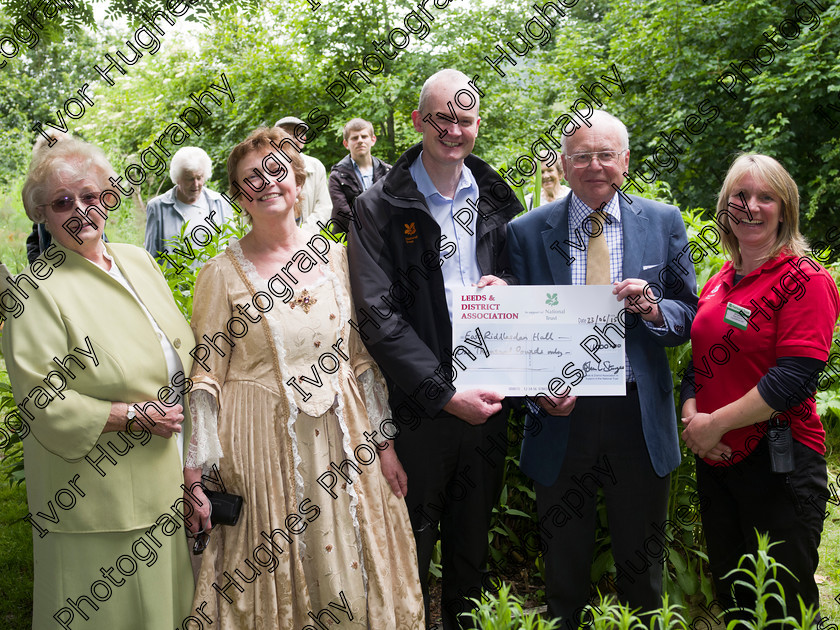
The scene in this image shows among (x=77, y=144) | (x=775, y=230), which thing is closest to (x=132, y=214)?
(x=77, y=144)

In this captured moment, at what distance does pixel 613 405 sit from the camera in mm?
2787

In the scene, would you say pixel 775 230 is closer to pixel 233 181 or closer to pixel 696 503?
pixel 696 503

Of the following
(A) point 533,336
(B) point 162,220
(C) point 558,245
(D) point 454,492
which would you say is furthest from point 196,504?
(B) point 162,220

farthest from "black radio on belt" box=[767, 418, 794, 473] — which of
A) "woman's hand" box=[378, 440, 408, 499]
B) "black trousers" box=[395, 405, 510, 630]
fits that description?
"woman's hand" box=[378, 440, 408, 499]

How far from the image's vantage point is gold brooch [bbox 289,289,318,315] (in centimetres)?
268

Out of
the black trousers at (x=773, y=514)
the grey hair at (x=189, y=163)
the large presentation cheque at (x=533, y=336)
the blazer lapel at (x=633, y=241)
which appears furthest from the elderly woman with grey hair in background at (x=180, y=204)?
the black trousers at (x=773, y=514)

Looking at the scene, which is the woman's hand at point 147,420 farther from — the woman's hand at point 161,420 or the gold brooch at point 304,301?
the gold brooch at point 304,301

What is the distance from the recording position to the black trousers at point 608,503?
278 cm

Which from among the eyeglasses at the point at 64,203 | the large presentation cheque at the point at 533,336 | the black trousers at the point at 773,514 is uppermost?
the eyeglasses at the point at 64,203

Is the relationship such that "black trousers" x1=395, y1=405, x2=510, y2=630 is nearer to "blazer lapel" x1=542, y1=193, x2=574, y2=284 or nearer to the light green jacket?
"blazer lapel" x1=542, y1=193, x2=574, y2=284

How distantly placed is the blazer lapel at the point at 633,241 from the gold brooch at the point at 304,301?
122 centimetres

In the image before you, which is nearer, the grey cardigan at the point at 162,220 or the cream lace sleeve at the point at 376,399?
the cream lace sleeve at the point at 376,399

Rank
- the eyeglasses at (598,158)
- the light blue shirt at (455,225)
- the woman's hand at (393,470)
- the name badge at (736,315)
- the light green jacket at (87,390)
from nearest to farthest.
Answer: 1. the light green jacket at (87,390)
2. the name badge at (736,315)
3. the eyeglasses at (598,158)
4. the woman's hand at (393,470)
5. the light blue shirt at (455,225)

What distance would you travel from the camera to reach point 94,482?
244 cm
